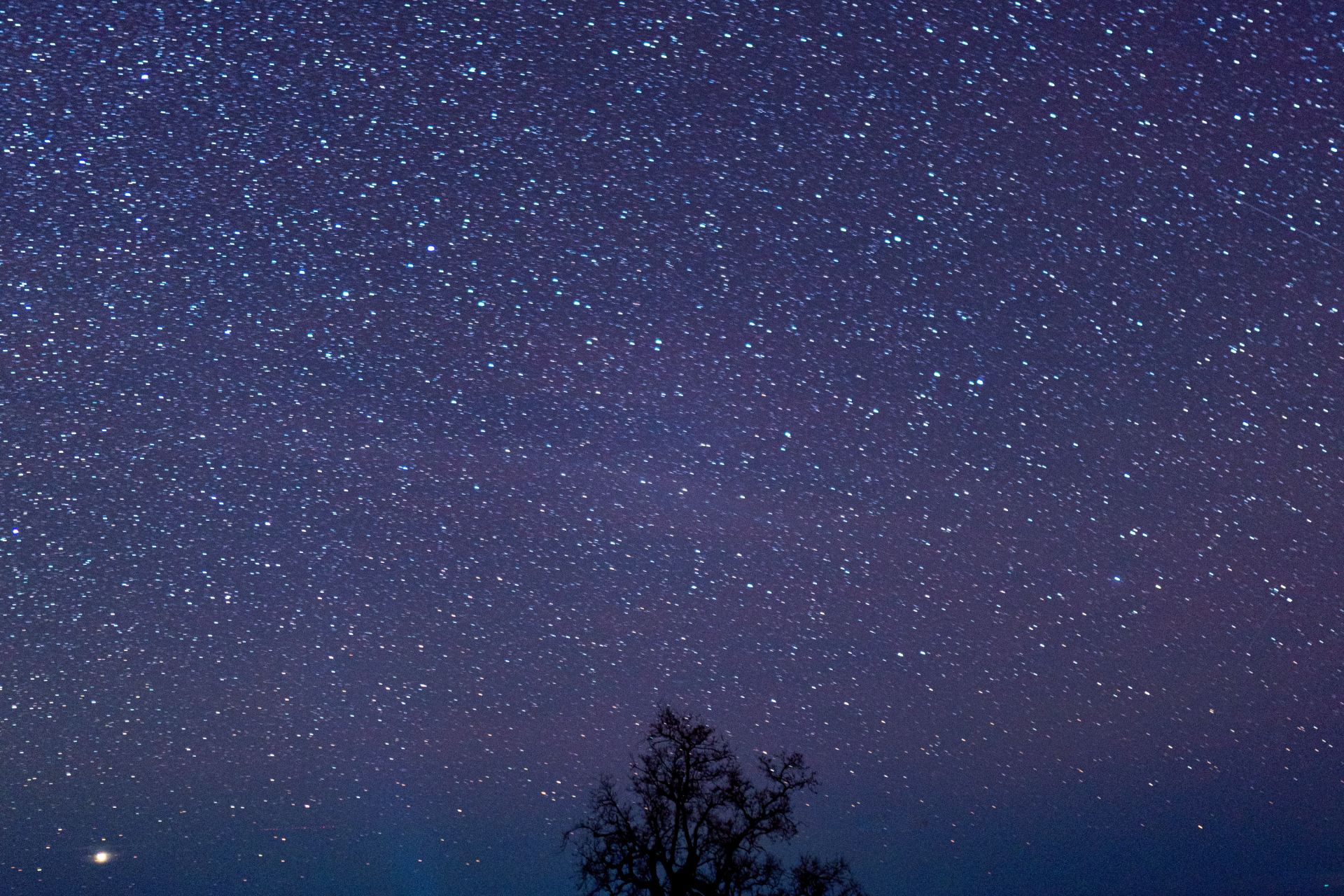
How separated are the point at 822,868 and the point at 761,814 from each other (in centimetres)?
124

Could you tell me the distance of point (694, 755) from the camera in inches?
774

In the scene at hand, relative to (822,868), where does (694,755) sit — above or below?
above

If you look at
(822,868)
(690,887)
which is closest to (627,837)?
(690,887)

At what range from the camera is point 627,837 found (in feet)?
62.5

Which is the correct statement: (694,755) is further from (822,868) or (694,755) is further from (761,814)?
(822,868)

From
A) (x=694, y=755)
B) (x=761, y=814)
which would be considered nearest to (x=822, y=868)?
(x=761, y=814)

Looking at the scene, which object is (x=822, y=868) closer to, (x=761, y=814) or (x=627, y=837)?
(x=761, y=814)

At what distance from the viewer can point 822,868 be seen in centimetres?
1934

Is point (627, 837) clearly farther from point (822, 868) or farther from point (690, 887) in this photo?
point (822, 868)

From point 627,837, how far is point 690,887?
3.98 ft

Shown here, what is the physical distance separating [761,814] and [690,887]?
162cm

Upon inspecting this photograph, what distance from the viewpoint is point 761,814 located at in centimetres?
1948

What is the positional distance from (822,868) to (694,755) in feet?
8.64

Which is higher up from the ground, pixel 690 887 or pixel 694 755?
pixel 694 755
